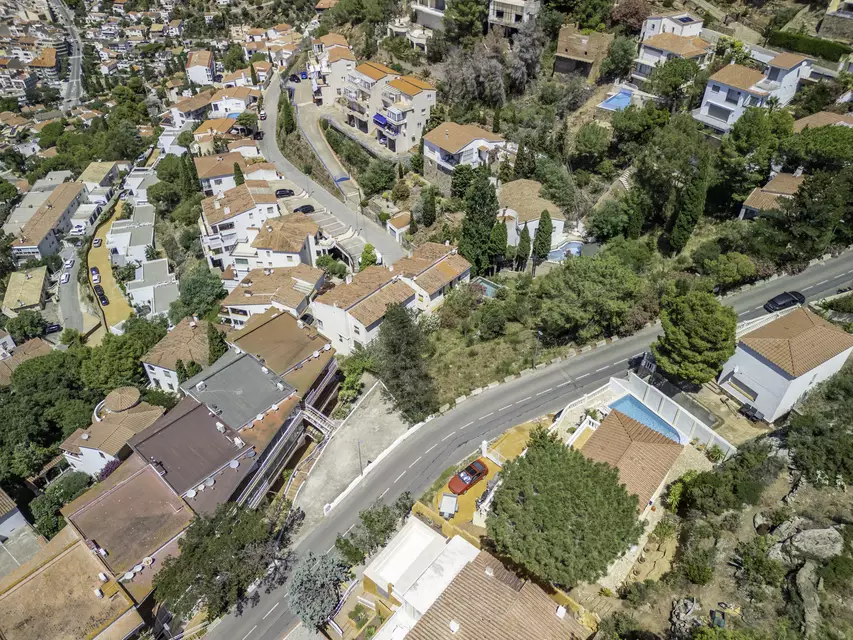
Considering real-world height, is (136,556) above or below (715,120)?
below

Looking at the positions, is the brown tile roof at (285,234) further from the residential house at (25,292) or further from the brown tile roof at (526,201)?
the residential house at (25,292)

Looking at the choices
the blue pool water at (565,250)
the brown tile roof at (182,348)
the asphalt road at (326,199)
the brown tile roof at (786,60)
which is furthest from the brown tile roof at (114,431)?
the brown tile roof at (786,60)

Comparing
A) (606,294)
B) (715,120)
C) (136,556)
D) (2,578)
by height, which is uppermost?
(715,120)

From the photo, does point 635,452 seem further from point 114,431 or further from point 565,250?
point 114,431

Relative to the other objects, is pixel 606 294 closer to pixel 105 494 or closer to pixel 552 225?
pixel 552 225

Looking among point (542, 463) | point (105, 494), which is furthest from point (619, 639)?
point (105, 494)

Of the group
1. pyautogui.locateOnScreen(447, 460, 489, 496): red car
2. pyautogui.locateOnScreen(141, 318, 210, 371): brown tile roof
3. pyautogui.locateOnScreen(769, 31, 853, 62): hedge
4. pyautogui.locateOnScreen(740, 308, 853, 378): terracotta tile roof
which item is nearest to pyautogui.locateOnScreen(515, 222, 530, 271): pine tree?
pyautogui.locateOnScreen(740, 308, 853, 378): terracotta tile roof
